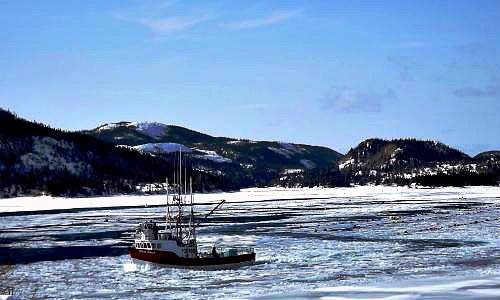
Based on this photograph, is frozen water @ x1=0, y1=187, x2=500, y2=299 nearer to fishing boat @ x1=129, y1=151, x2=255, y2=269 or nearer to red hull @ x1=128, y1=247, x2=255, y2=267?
red hull @ x1=128, y1=247, x2=255, y2=267

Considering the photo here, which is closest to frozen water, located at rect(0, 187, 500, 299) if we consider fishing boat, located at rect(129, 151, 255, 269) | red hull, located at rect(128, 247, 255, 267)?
red hull, located at rect(128, 247, 255, 267)

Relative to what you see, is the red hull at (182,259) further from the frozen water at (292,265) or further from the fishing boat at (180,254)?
the frozen water at (292,265)

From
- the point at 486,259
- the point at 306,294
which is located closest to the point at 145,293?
the point at 306,294

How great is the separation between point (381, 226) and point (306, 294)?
211 ft

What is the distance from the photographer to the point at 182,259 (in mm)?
71312

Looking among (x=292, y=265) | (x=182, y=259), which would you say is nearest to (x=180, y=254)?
(x=182, y=259)

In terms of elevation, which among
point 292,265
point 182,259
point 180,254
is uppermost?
point 180,254

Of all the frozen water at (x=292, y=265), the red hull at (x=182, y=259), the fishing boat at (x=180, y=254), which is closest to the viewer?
the frozen water at (x=292, y=265)

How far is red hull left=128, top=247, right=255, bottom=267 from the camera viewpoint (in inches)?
2749

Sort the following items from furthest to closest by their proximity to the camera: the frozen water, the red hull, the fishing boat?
1. the fishing boat
2. the red hull
3. the frozen water

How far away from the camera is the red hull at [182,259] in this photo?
229 ft

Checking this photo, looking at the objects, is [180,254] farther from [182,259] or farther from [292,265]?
[292,265]

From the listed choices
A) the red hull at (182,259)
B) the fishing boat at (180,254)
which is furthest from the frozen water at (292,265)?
→ the fishing boat at (180,254)

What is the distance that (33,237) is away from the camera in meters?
104
